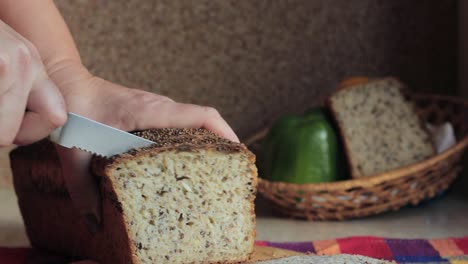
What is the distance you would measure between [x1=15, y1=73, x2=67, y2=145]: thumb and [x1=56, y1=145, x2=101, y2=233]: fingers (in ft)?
0.85

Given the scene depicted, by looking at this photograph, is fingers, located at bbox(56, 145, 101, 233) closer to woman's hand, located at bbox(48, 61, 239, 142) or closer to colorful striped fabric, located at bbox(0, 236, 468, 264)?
woman's hand, located at bbox(48, 61, 239, 142)

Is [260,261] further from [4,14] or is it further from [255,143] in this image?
[255,143]

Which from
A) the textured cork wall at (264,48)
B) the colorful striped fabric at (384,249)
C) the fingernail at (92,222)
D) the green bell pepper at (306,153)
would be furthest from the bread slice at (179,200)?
the textured cork wall at (264,48)

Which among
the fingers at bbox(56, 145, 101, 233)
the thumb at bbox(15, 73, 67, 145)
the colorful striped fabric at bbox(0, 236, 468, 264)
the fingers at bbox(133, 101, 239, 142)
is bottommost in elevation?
the colorful striped fabric at bbox(0, 236, 468, 264)

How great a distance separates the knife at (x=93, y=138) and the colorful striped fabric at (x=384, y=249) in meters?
0.53

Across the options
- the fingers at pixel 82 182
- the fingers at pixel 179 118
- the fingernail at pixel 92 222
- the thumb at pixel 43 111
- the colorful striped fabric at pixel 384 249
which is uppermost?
the thumb at pixel 43 111

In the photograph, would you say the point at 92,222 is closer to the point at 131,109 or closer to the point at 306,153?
the point at 131,109

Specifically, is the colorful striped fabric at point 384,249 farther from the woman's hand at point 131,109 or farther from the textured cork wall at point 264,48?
the textured cork wall at point 264,48

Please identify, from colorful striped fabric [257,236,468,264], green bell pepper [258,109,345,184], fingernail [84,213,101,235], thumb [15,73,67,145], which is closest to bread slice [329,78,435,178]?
green bell pepper [258,109,345,184]

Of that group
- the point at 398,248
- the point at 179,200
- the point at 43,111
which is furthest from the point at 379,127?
the point at 43,111

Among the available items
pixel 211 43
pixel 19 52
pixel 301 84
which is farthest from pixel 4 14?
pixel 301 84

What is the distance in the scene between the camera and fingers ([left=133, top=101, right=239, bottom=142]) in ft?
5.67

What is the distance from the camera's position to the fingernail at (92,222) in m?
1.73

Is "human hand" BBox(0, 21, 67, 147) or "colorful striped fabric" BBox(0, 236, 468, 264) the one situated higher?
"human hand" BBox(0, 21, 67, 147)
